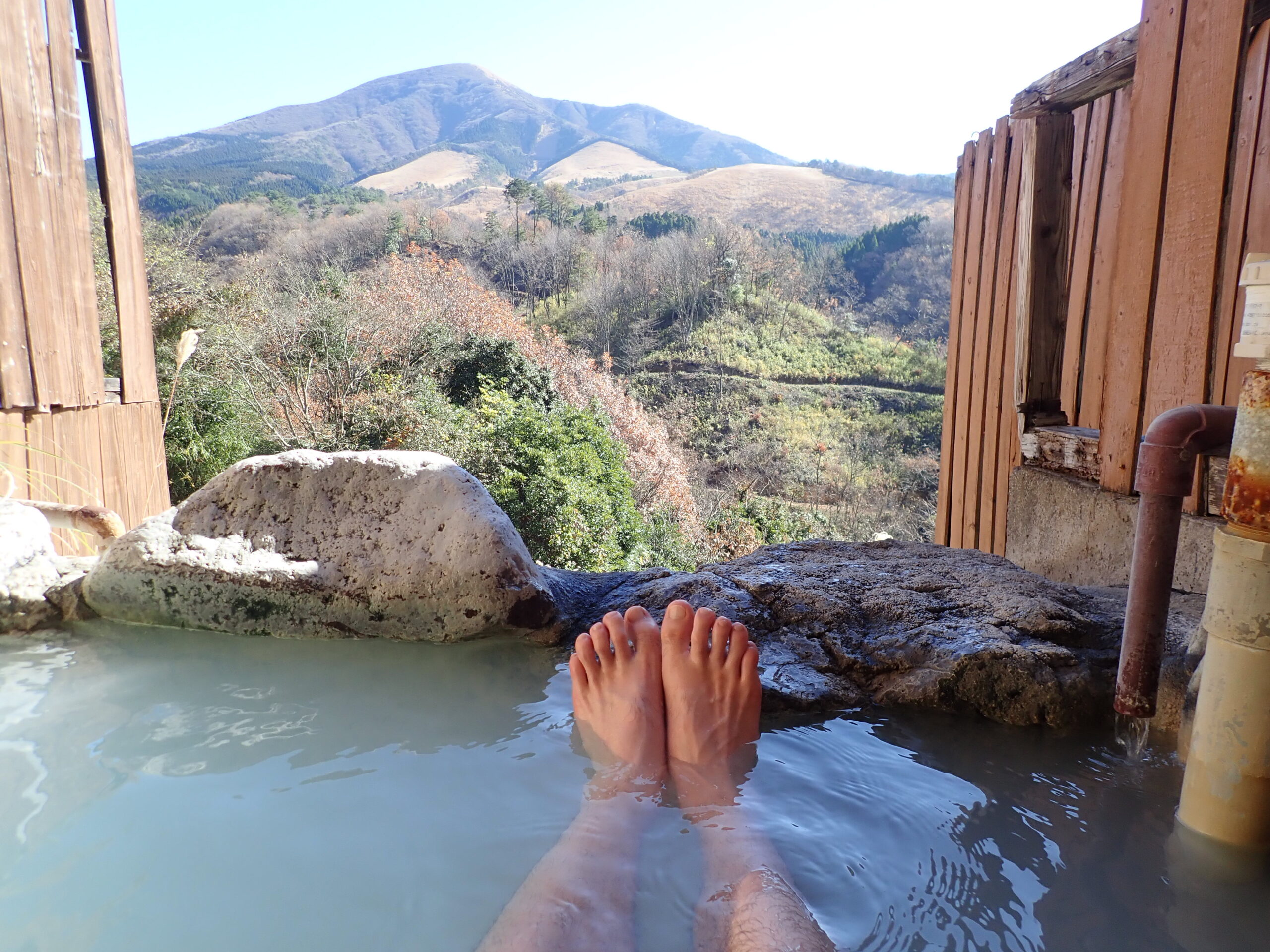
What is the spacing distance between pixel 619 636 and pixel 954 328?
3.18 meters

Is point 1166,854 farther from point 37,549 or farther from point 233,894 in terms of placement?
point 37,549

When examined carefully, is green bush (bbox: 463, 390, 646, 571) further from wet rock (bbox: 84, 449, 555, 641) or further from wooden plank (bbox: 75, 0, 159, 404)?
wet rock (bbox: 84, 449, 555, 641)

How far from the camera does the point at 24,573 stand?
2553 millimetres

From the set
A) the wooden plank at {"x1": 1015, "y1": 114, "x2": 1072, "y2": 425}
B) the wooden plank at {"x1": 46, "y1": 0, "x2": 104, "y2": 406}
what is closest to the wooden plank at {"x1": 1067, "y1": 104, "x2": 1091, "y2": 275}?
the wooden plank at {"x1": 1015, "y1": 114, "x2": 1072, "y2": 425}

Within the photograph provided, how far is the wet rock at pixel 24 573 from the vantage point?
2.50 m

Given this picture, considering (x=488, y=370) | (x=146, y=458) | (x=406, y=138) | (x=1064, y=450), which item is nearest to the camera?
(x=1064, y=450)

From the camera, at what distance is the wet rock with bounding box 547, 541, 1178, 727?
205 cm

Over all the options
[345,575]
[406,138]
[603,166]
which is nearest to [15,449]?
[345,575]

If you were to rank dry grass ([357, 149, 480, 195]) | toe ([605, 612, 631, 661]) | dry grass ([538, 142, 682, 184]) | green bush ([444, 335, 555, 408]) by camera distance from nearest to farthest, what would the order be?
1. toe ([605, 612, 631, 661])
2. green bush ([444, 335, 555, 408])
3. dry grass ([357, 149, 480, 195])
4. dry grass ([538, 142, 682, 184])

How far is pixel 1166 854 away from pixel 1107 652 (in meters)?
0.71

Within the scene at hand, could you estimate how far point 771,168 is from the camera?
189 feet

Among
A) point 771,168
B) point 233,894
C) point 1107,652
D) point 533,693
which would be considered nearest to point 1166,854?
point 1107,652

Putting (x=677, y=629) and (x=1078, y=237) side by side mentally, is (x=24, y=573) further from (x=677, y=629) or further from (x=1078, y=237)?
(x=1078, y=237)

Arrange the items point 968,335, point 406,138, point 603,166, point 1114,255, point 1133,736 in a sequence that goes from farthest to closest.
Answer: point 406,138 → point 603,166 → point 968,335 → point 1114,255 → point 1133,736
